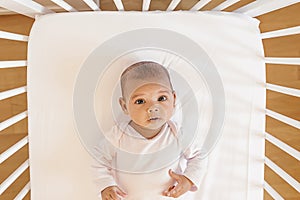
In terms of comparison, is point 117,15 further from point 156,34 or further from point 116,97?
point 116,97

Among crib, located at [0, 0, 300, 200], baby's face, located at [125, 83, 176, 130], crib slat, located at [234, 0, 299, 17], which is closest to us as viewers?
crib slat, located at [234, 0, 299, 17]

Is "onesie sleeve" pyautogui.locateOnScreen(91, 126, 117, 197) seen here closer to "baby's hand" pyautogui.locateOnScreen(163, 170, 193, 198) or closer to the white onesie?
the white onesie

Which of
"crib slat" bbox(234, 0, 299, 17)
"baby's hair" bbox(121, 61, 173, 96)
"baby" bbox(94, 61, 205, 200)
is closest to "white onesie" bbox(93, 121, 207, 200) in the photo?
"baby" bbox(94, 61, 205, 200)

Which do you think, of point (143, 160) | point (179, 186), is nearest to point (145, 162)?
point (143, 160)

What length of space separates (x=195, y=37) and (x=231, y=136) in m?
0.28

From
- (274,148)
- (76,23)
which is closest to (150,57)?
(76,23)

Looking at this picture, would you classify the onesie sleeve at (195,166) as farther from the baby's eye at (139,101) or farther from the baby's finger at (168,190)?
the baby's eye at (139,101)

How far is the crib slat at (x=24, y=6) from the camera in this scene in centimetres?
99

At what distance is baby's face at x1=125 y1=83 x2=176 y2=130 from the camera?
42.8 inches

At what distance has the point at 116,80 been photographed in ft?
3.88

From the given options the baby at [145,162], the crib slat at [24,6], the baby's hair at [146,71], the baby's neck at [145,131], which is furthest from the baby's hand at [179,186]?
the crib slat at [24,6]

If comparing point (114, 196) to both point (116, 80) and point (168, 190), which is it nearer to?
point (168, 190)

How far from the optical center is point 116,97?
3.87ft

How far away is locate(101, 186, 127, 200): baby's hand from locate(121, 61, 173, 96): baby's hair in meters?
0.28
